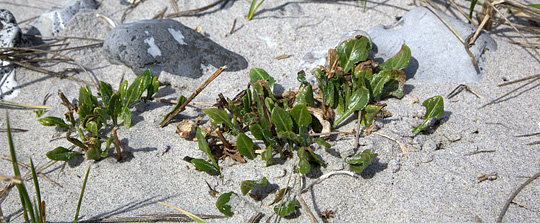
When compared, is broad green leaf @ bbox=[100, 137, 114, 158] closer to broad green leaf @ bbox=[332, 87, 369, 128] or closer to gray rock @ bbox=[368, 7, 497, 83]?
broad green leaf @ bbox=[332, 87, 369, 128]

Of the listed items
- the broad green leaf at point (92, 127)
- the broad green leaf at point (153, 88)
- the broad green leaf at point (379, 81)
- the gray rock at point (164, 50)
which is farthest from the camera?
the gray rock at point (164, 50)

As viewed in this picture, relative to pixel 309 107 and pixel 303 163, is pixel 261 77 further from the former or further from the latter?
pixel 303 163

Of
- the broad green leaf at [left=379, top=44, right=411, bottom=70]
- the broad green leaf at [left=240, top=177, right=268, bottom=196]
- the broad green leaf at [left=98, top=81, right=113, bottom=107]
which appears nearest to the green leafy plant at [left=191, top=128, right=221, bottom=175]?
the broad green leaf at [left=240, top=177, right=268, bottom=196]

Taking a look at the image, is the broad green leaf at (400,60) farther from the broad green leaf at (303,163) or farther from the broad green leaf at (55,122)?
the broad green leaf at (55,122)

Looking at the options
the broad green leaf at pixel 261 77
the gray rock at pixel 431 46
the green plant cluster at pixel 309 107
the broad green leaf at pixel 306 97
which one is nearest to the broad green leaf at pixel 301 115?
the green plant cluster at pixel 309 107

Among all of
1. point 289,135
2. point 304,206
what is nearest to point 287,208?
point 304,206
